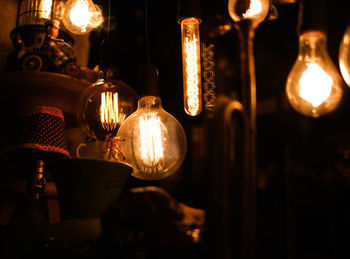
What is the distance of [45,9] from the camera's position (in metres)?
1.74

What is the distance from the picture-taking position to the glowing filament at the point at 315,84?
108 cm

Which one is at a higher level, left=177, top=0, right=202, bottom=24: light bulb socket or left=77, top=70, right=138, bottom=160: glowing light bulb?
left=177, top=0, right=202, bottom=24: light bulb socket

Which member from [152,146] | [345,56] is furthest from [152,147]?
[345,56]

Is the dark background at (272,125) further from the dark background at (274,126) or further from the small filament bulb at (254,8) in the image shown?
the small filament bulb at (254,8)

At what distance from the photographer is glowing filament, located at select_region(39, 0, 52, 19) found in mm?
1734

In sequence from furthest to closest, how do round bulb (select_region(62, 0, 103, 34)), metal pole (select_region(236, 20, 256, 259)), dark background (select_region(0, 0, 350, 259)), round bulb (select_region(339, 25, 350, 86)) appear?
dark background (select_region(0, 0, 350, 259)) → round bulb (select_region(62, 0, 103, 34)) → round bulb (select_region(339, 25, 350, 86)) → metal pole (select_region(236, 20, 256, 259))

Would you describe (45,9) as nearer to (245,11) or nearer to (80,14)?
(80,14)

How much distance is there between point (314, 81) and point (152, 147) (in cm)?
45

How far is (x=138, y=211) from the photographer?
2.55 feet

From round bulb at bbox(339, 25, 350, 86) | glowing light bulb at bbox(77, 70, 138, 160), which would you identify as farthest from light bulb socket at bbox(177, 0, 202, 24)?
round bulb at bbox(339, 25, 350, 86)

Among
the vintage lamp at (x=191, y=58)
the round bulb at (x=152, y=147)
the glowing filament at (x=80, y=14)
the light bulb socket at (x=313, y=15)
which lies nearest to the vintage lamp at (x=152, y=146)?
the round bulb at (x=152, y=147)

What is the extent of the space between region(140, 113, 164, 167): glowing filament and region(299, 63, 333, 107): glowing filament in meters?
0.39

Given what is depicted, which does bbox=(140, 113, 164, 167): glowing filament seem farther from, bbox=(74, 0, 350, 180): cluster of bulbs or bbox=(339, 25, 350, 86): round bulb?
bbox=(339, 25, 350, 86): round bulb

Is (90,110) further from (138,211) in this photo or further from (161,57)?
(161,57)
